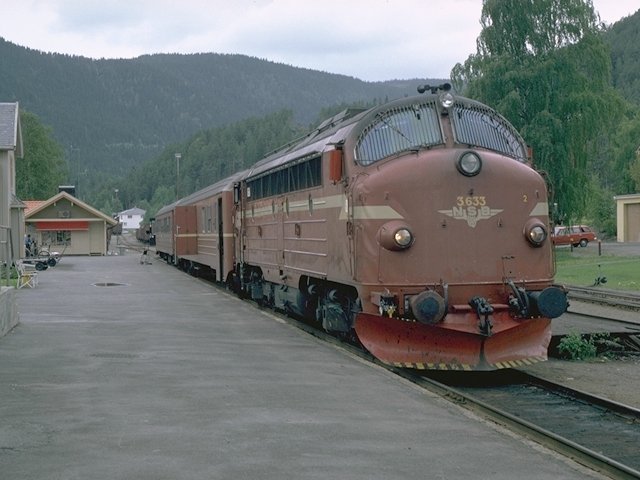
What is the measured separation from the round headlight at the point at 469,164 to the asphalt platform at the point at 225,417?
109 inches

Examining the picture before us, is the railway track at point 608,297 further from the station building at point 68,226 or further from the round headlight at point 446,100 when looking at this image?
the station building at point 68,226

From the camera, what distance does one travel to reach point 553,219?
1184cm

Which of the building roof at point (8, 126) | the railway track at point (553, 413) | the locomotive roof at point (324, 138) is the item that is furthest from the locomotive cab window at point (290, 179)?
the building roof at point (8, 126)

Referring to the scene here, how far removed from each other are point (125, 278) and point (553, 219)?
22.9 metres

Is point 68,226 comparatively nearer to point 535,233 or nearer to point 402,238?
point 402,238

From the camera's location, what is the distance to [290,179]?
14984 mm

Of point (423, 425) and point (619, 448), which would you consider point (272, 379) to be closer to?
point (423, 425)

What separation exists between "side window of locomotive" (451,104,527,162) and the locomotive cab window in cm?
231

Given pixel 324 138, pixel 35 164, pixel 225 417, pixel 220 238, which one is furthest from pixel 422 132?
→ pixel 35 164

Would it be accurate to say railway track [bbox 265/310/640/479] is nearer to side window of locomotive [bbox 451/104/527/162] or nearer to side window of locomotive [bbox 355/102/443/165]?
side window of locomotive [bbox 355/102/443/165]

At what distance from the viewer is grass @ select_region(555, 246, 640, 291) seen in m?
26.8

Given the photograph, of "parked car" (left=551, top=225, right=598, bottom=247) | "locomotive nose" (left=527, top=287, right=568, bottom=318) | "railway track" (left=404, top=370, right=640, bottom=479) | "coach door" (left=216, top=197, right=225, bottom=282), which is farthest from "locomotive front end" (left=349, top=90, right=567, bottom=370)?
"parked car" (left=551, top=225, right=598, bottom=247)

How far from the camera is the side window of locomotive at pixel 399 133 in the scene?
11438 mm

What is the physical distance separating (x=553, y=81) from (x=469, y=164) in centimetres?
3390
